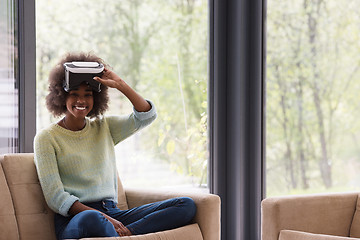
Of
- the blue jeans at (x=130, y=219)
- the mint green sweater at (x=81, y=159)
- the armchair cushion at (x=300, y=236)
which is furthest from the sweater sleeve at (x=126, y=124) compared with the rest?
the armchair cushion at (x=300, y=236)

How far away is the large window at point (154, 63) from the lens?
318 cm

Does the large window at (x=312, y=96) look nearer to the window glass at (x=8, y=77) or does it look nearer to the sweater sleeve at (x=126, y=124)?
the sweater sleeve at (x=126, y=124)

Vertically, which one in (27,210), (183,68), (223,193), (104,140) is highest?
(183,68)

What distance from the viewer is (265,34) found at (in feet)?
11.4

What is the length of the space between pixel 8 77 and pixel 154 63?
0.97 metres

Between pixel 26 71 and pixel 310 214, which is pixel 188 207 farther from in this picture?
pixel 26 71

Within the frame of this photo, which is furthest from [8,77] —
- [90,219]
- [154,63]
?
[90,219]

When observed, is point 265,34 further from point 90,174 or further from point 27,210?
point 27,210

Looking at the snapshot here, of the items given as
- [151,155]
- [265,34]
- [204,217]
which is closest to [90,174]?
[204,217]

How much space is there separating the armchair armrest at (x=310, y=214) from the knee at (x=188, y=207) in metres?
0.33

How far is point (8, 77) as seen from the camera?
9.56 feet

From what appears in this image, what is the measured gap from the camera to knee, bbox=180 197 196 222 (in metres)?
2.53

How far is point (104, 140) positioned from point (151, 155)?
73 cm

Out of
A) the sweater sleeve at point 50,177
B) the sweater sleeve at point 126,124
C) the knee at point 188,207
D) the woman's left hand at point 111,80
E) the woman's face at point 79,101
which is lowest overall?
the knee at point 188,207
